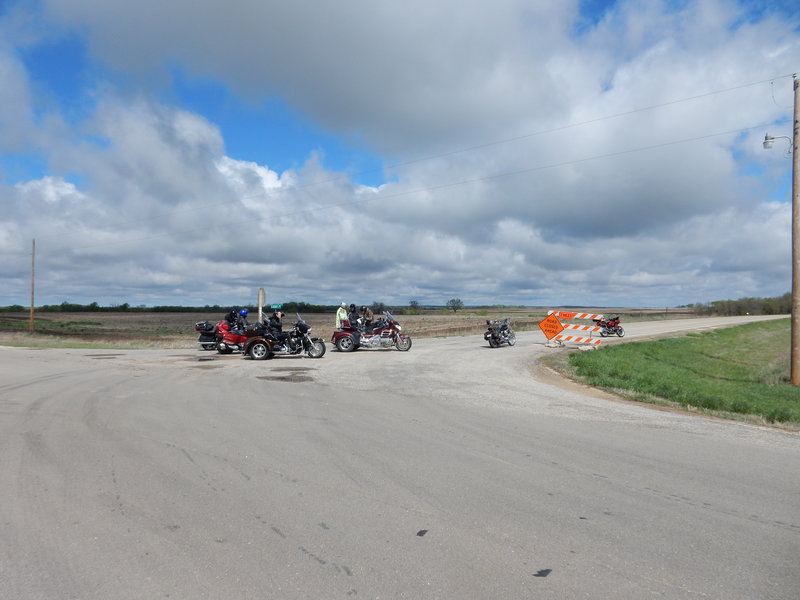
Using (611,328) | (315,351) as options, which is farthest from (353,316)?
(611,328)

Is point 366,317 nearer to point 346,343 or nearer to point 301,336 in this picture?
point 346,343

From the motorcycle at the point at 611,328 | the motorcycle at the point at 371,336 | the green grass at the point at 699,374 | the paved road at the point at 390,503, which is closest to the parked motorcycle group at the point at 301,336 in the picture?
the motorcycle at the point at 371,336

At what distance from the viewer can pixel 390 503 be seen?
17.5 feet

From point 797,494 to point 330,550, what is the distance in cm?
442

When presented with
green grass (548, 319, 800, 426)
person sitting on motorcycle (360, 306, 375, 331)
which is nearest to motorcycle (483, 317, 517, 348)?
green grass (548, 319, 800, 426)

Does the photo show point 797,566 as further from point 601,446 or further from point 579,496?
point 601,446

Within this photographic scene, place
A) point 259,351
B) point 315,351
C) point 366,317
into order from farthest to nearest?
1. point 366,317
2. point 315,351
3. point 259,351

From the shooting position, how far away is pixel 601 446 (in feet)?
25.1

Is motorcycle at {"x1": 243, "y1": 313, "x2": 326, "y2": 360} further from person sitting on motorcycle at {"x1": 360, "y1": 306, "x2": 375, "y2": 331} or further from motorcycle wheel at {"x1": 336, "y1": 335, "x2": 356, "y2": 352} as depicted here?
person sitting on motorcycle at {"x1": 360, "y1": 306, "x2": 375, "y2": 331}

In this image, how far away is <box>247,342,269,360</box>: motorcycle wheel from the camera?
67.0ft

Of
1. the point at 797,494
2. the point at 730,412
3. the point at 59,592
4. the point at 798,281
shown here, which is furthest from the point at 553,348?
the point at 59,592

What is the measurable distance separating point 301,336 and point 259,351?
151 centimetres

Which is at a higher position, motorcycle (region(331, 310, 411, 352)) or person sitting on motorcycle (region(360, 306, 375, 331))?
person sitting on motorcycle (region(360, 306, 375, 331))

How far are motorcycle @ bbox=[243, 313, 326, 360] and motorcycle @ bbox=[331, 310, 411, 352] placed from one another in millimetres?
2158
